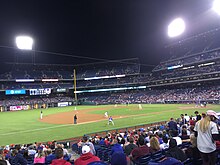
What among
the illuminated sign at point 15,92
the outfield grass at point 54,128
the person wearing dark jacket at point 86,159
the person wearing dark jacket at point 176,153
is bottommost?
the outfield grass at point 54,128

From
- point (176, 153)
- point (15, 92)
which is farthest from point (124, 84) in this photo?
point (176, 153)

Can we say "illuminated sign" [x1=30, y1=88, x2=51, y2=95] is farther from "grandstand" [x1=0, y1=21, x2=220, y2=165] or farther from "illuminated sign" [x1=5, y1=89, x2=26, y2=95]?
"illuminated sign" [x1=5, y1=89, x2=26, y2=95]

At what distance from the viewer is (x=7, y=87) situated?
234 feet

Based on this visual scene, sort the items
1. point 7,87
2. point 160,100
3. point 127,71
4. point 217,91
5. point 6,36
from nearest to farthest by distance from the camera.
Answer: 1. point 6,36
2. point 217,91
3. point 160,100
4. point 7,87
5. point 127,71

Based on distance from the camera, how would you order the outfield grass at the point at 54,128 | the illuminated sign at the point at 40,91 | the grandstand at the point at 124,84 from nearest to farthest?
the outfield grass at the point at 54,128, the grandstand at the point at 124,84, the illuminated sign at the point at 40,91

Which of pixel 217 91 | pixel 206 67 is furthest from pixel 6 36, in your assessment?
pixel 206 67

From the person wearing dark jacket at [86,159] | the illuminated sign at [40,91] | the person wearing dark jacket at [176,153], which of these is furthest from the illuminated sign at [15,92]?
the person wearing dark jacket at [176,153]

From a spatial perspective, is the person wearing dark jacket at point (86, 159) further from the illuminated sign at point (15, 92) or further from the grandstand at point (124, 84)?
the illuminated sign at point (15, 92)

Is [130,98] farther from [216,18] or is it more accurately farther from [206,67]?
[216,18]

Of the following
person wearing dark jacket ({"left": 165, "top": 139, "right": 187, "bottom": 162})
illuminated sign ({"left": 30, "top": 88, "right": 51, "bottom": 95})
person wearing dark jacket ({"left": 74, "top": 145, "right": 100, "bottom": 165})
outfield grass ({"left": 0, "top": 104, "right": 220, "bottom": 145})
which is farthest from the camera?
illuminated sign ({"left": 30, "top": 88, "right": 51, "bottom": 95})

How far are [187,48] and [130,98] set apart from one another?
97.0ft

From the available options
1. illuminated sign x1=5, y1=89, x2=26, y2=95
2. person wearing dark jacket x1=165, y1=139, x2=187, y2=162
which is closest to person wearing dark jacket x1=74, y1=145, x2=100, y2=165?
person wearing dark jacket x1=165, y1=139, x2=187, y2=162

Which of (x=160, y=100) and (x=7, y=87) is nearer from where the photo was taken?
(x=160, y=100)

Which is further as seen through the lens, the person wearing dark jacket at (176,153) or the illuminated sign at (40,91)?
the illuminated sign at (40,91)
